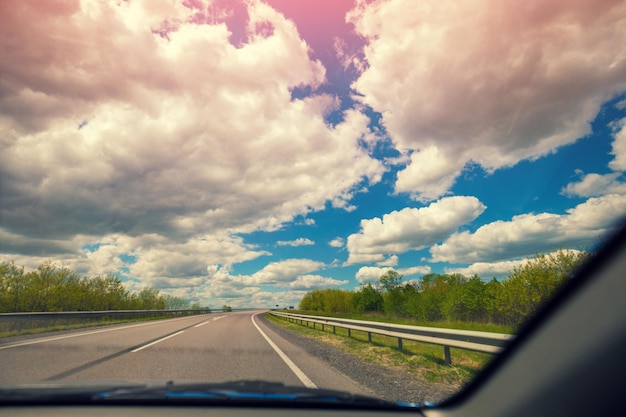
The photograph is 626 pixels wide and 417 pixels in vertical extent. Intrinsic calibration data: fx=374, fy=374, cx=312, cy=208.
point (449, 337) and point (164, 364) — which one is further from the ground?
point (449, 337)

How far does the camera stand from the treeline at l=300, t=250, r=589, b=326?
9.77 metres

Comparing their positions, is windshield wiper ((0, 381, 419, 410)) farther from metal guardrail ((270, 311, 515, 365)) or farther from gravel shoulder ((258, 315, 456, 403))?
gravel shoulder ((258, 315, 456, 403))

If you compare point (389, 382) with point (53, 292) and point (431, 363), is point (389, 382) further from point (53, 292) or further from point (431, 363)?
point (53, 292)

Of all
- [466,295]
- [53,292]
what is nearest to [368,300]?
[466,295]

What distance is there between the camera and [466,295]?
4944 cm

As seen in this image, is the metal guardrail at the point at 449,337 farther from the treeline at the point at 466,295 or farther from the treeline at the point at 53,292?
the treeline at the point at 53,292

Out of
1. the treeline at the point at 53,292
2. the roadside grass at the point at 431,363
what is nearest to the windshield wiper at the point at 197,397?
the roadside grass at the point at 431,363

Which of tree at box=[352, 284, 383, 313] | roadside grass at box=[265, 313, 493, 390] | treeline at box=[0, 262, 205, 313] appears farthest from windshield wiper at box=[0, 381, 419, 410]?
tree at box=[352, 284, 383, 313]

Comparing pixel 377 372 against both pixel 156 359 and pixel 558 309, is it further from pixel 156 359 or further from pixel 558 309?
pixel 558 309

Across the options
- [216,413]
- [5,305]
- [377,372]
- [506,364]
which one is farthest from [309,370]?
[5,305]

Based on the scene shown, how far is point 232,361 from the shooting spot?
827 cm

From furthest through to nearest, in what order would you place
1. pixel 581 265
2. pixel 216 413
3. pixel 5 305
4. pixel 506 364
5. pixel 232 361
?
pixel 5 305 < pixel 232 361 < pixel 216 413 < pixel 506 364 < pixel 581 265

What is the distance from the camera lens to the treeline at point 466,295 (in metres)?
9.77

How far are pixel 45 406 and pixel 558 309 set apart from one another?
3150 mm
